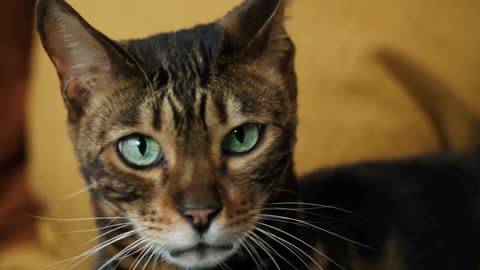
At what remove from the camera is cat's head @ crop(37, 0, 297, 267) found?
0.53 m

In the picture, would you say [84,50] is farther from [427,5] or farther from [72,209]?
[427,5]

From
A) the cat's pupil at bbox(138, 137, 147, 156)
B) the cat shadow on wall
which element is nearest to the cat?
the cat's pupil at bbox(138, 137, 147, 156)

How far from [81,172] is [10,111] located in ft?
1.08

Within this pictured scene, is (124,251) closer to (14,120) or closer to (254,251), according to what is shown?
(254,251)

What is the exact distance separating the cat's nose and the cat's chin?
25 millimetres

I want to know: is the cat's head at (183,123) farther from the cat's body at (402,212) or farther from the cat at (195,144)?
the cat's body at (402,212)

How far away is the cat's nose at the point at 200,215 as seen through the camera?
515mm

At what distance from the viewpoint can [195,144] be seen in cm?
54

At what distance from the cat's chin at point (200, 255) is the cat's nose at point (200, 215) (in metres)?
0.02

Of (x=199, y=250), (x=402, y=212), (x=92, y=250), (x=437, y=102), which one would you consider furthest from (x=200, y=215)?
(x=437, y=102)

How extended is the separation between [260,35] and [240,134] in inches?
3.6

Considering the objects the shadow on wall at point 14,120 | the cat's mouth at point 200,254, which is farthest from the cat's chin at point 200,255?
the shadow on wall at point 14,120

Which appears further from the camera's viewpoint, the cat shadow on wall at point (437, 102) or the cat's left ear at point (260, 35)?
the cat shadow on wall at point (437, 102)

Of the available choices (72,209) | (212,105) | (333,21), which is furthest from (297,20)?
(72,209)
